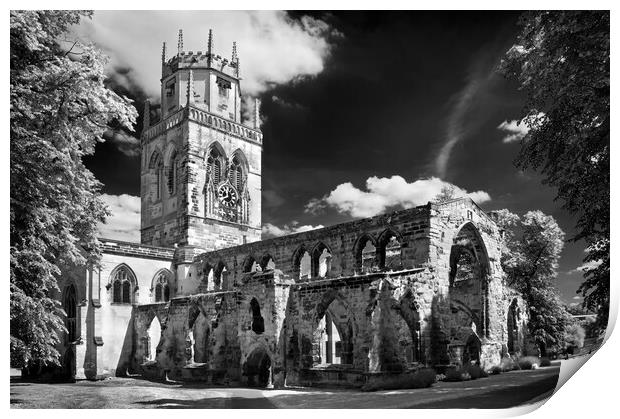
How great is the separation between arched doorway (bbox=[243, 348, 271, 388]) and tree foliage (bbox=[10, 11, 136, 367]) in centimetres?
774

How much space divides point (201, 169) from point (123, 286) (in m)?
6.43

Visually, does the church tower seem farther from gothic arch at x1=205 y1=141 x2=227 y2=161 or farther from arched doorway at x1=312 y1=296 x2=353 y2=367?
arched doorway at x1=312 y1=296 x2=353 y2=367

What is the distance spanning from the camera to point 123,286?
86.6 feet

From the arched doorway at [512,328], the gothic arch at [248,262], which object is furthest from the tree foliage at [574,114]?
the gothic arch at [248,262]

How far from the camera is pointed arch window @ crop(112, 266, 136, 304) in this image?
85.5 ft

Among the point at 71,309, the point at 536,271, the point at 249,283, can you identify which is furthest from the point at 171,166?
the point at 536,271

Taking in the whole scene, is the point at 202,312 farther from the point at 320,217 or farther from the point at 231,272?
the point at 320,217

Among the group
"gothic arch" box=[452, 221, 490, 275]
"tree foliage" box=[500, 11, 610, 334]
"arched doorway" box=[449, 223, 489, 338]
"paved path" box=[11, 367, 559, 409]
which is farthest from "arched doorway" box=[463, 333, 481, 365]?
"tree foliage" box=[500, 11, 610, 334]

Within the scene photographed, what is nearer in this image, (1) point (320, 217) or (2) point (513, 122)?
(2) point (513, 122)

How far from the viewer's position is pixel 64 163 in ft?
35.8

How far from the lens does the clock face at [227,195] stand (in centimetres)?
2922

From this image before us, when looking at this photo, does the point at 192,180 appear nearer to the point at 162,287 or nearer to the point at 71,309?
the point at 162,287

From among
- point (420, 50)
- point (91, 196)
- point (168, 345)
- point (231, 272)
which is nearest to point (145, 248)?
point (231, 272)
